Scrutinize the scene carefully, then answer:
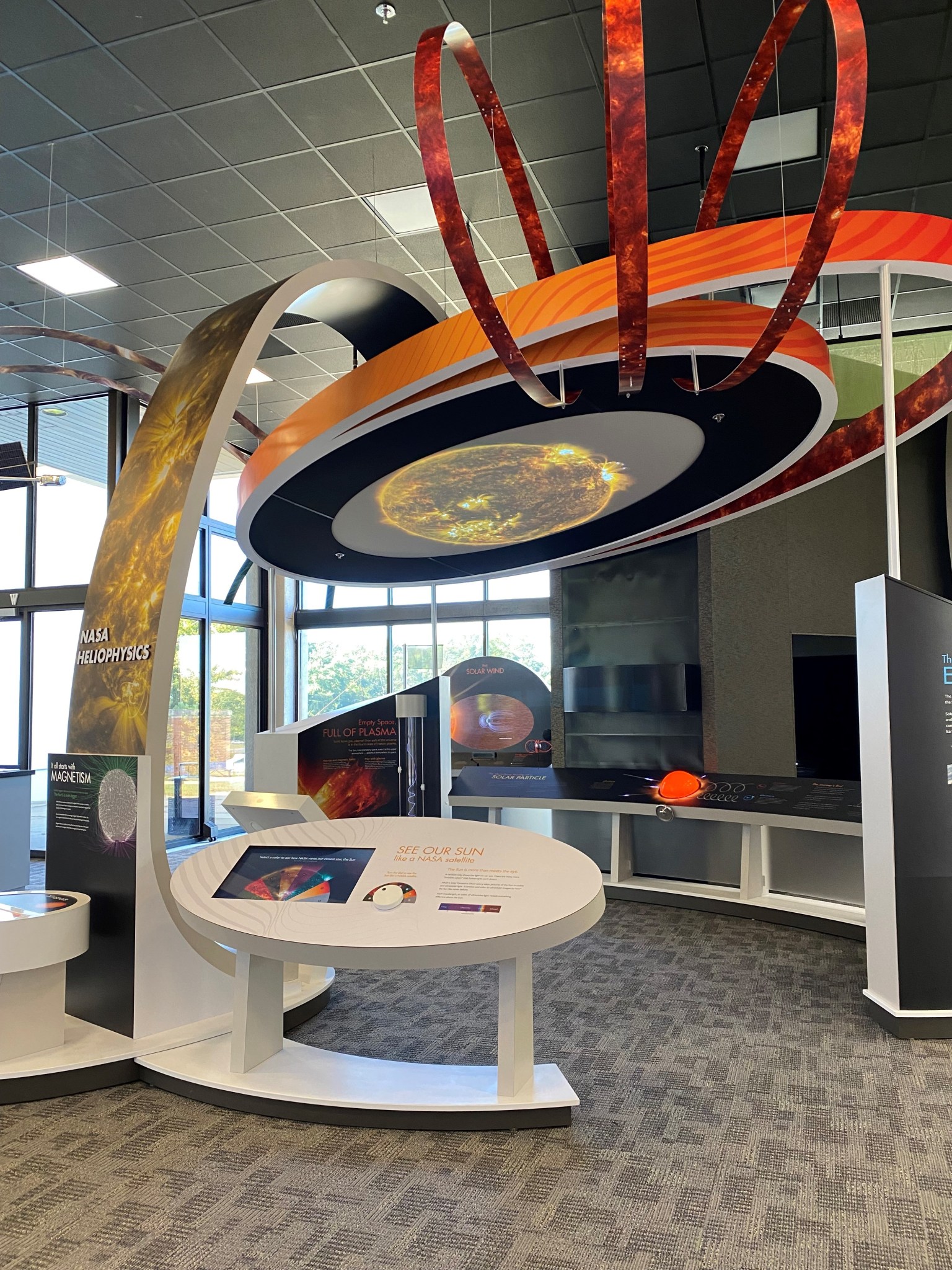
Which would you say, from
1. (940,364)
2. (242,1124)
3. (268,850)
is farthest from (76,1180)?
(940,364)

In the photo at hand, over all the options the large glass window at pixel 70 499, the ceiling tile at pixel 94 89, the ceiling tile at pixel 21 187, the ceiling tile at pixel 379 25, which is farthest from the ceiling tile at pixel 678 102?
the large glass window at pixel 70 499

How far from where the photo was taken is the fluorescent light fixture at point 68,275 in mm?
7152

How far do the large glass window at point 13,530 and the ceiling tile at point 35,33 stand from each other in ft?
21.1

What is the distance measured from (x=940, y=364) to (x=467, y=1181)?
448 centimetres

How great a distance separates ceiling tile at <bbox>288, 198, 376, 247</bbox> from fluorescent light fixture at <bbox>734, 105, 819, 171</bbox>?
2.66m

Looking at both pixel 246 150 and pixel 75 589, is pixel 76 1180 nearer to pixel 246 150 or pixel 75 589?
pixel 246 150

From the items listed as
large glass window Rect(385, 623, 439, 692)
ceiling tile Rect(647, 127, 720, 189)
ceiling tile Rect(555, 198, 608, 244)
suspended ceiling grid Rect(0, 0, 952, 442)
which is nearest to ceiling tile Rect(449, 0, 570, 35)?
suspended ceiling grid Rect(0, 0, 952, 442)

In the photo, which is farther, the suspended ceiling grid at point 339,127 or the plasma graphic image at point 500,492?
the plasma graphic image at point 500,492

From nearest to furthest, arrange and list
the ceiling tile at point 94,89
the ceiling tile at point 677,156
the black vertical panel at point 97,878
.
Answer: the black vertical panel at point 97,878
the ceiling tile at point 94,89
the ceiling tile at point 677,156

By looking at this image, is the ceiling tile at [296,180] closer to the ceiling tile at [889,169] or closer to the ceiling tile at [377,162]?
the ceiling tile at [377,162]

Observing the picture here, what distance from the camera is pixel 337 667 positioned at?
45.5ft

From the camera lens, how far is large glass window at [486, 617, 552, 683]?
41.8 ft

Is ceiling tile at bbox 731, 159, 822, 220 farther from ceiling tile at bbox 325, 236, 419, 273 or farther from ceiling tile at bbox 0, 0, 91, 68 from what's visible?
ceiling tile at bbox 0, 0, 91, 68

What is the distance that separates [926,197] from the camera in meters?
6.48
